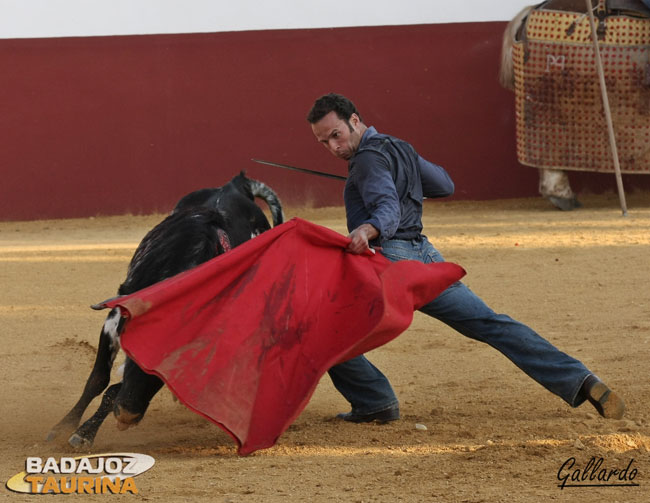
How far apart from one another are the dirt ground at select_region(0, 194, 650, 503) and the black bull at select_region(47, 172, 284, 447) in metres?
0.14

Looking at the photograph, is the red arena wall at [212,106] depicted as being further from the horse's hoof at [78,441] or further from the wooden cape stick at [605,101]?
the horse's hoof at [78,441]

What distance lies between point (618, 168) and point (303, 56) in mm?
3459

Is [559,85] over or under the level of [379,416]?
over

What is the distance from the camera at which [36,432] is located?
4.04 metres

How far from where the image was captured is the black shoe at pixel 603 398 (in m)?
3.59

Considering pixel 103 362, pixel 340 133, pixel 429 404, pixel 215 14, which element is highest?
pixel 215 14

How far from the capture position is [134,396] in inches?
135

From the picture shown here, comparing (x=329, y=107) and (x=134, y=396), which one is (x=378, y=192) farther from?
(x=134, y=396)

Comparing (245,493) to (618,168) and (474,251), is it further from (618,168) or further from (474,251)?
(618,168)

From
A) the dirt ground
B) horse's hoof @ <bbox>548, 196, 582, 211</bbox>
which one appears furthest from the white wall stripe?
the dirt ground

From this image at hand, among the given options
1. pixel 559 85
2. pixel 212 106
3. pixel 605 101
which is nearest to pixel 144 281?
pixel 605 101

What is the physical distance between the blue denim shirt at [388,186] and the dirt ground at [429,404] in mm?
767

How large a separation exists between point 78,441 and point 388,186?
55.9 inches

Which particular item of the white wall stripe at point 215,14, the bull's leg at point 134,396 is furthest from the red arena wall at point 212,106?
the bull's leg at point 134,396
